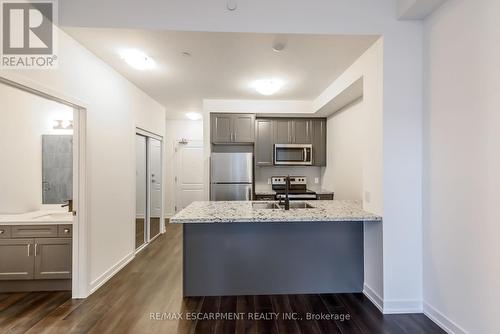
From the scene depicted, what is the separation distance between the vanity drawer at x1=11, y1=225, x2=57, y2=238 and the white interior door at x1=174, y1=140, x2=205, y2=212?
3645 mm

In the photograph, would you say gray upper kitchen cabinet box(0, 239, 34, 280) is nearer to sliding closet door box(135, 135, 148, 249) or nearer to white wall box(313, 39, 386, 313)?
sliding closet door box(135, 135, 148, 249)

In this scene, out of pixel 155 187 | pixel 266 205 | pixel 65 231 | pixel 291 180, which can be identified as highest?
pixel 291 180

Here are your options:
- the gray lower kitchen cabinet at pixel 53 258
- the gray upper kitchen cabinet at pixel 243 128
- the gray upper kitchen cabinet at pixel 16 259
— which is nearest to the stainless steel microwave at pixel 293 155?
the gray upper kitchen cabinet at pixel 243 128

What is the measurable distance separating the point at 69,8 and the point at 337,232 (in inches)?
133

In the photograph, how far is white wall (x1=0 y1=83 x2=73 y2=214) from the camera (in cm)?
302

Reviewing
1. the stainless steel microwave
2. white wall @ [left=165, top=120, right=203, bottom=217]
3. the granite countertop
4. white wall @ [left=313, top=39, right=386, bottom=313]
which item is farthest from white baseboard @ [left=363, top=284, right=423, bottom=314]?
white wall @ [left=165, top=120, right=203, bottom=217]

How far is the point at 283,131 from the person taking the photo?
15.4 ft

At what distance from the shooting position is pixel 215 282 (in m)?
2.59

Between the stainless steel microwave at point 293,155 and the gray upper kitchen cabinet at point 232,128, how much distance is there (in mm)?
581

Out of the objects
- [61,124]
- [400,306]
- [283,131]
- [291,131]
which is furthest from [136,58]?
[400,306]

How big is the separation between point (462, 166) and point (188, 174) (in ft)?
18.0

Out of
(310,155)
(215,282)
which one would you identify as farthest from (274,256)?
(310,155)

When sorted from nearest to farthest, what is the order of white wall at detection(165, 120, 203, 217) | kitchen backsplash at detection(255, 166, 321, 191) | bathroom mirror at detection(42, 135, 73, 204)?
bathroom mirror at detection(42, 135, 73, 204)
kitchen backsplash at detection(255, 166, 321, 191)
white wall at detection(165, 120, 203, 217)

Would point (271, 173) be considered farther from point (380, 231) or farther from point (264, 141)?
point (380, 231)
